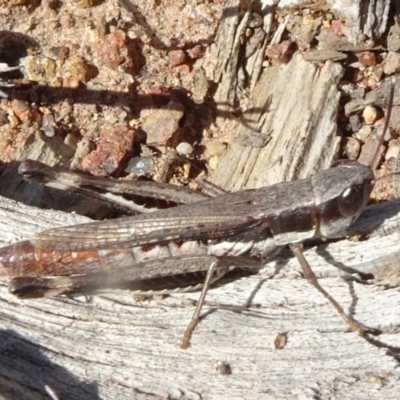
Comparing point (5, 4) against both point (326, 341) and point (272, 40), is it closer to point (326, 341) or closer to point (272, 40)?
point (272, 40)

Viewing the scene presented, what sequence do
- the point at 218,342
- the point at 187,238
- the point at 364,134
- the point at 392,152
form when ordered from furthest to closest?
1. the point at 364,134
2. the point at 392,152
3. the point at 187,238
4. the point at 218,342

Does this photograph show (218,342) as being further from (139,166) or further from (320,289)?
(139,166)

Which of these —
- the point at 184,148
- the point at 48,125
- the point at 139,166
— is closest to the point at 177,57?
the point at 184,148

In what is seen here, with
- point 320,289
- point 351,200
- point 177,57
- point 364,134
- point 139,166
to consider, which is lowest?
point 320,289

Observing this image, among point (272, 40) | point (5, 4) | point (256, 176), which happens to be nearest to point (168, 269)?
point (256, 176)

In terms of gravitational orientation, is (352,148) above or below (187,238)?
above

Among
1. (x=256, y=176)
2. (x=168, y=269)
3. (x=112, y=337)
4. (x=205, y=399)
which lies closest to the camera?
(x=205, y=399)

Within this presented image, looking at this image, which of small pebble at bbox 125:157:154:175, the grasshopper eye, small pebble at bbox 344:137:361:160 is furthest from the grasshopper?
small pebble at bbox 344:137:361:160
